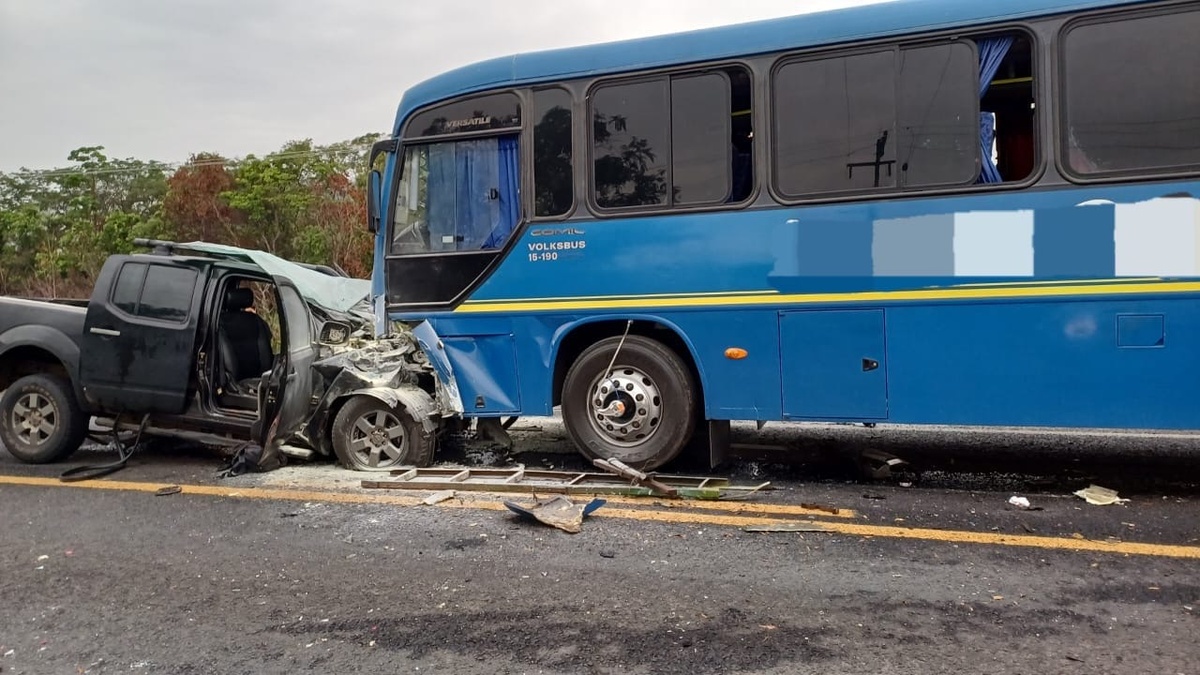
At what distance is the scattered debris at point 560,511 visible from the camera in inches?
Result: 184

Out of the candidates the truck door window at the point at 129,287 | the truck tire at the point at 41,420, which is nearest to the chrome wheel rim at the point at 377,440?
the truck door window at the point at 129,287

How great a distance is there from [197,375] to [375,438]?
5.15 feet

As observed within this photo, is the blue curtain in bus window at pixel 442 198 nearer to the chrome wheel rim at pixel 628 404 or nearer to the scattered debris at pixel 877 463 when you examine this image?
the chrome wheel rim at pixel 628 404

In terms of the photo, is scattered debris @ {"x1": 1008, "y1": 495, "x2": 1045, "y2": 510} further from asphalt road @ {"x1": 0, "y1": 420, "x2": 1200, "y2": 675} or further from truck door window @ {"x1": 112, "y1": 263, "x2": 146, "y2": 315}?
truck door window @ {"x1": 112, "y1": 263, "x2": 146, "y2": 315}

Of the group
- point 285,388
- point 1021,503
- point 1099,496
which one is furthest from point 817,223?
point 285,388

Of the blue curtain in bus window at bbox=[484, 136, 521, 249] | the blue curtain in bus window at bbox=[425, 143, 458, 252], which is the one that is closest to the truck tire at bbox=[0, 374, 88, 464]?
the blue curtain in bus window at bbox=[425, 143, 458, 252]

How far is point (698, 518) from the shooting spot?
15.8ft

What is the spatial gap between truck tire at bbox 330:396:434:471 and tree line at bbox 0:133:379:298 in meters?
14.4

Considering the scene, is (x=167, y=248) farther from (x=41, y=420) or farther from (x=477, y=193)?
(x=477, y=193)

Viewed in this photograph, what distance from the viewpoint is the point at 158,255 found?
6.78 metres

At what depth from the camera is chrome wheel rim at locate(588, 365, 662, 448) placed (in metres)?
5.79

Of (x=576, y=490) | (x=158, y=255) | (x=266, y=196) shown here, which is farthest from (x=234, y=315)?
(x=266, y=196)

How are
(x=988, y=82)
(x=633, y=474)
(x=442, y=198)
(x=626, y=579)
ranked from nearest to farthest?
(x=626, y=579) < (x=988, y=82) < (x=633, y=474) < (x=442, y=198)

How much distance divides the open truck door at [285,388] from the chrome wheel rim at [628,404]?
2313mm
